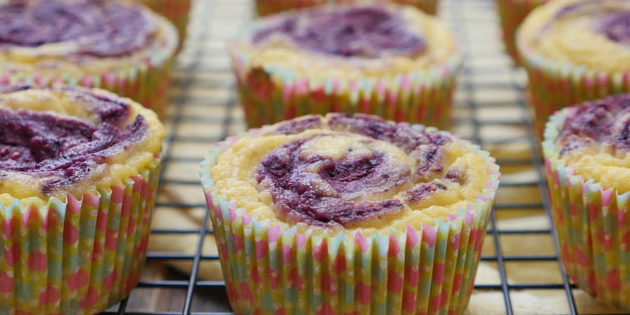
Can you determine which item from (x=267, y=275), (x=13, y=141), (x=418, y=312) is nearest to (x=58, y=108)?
(x=13, y=141)

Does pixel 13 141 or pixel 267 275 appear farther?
pixel 13 141

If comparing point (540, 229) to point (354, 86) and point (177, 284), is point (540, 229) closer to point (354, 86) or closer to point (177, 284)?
point (354, 86)

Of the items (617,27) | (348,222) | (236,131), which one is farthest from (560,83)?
(348,222)

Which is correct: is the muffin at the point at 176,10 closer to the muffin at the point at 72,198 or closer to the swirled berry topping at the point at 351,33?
the swirled berry topping at the point at 351,33

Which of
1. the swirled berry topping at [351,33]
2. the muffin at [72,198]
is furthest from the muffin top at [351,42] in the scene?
the muffin at [72,198]

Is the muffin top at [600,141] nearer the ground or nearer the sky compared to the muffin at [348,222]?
nearer the sky
